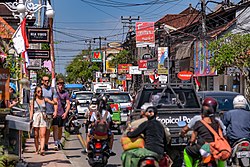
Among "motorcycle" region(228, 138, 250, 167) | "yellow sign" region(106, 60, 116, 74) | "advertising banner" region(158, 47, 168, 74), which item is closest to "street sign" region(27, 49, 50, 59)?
"motorcycle" region(228, 138, 250, 167)

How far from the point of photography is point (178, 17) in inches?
2628

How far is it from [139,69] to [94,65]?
58.4 meters

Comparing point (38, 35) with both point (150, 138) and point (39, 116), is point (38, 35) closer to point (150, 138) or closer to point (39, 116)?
point (39, 116)

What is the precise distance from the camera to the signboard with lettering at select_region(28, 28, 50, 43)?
21.3m

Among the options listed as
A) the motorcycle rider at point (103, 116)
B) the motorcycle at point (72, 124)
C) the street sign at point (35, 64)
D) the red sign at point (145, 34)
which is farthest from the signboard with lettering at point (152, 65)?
the motorcycle rider at point (103, 116)

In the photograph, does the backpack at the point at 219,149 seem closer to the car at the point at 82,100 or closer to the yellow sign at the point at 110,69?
the car at the point at 82,100

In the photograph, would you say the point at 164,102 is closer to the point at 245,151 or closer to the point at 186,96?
the point at 186,96

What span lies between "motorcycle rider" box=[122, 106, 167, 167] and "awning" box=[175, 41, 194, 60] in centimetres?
3819

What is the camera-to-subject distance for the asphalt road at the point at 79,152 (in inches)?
528

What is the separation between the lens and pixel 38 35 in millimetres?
21469

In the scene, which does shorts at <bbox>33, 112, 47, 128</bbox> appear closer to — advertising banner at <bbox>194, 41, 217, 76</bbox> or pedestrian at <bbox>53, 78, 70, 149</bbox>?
pedestrian at <bbox>53, 78, 70, 149</bbox>

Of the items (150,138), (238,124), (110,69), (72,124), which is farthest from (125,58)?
(150,138)

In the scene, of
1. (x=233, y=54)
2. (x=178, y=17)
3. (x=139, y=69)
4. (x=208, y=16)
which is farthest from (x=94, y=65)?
(x=233, y=54)

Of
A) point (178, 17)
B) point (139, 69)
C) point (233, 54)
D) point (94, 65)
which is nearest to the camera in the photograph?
point (233, 54)
